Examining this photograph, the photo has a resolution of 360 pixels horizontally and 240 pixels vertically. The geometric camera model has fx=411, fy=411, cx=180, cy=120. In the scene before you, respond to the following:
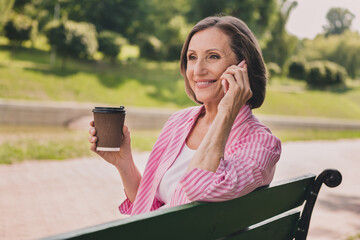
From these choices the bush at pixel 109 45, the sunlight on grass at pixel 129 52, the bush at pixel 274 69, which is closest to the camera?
the bush at pixel 109 45

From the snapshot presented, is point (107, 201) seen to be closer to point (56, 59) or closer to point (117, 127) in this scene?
point (117, 127)

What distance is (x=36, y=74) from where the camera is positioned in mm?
18891

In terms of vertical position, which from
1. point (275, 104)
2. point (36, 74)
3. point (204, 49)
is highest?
point (204, 49)

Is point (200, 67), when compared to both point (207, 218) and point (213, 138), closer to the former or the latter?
point (213, 138)

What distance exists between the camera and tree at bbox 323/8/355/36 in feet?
178

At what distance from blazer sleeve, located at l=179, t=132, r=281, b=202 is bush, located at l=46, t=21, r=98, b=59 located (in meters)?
20.4

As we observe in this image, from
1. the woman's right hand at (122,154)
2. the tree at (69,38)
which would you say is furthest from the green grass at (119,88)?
the woman's right hand at (122,154)

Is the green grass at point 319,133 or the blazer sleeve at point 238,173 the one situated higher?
the blazer sleeve at point 238,173

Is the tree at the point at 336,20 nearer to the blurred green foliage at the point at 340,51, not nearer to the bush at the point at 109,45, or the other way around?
the blurred green foliage at the point at 340,51

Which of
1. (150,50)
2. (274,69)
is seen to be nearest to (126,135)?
(150,50)

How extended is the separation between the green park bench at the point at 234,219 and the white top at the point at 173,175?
0.48m

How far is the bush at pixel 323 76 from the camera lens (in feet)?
98.5

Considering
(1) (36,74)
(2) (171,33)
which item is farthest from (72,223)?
(2) (171,33)

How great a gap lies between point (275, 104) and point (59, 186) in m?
19.1
